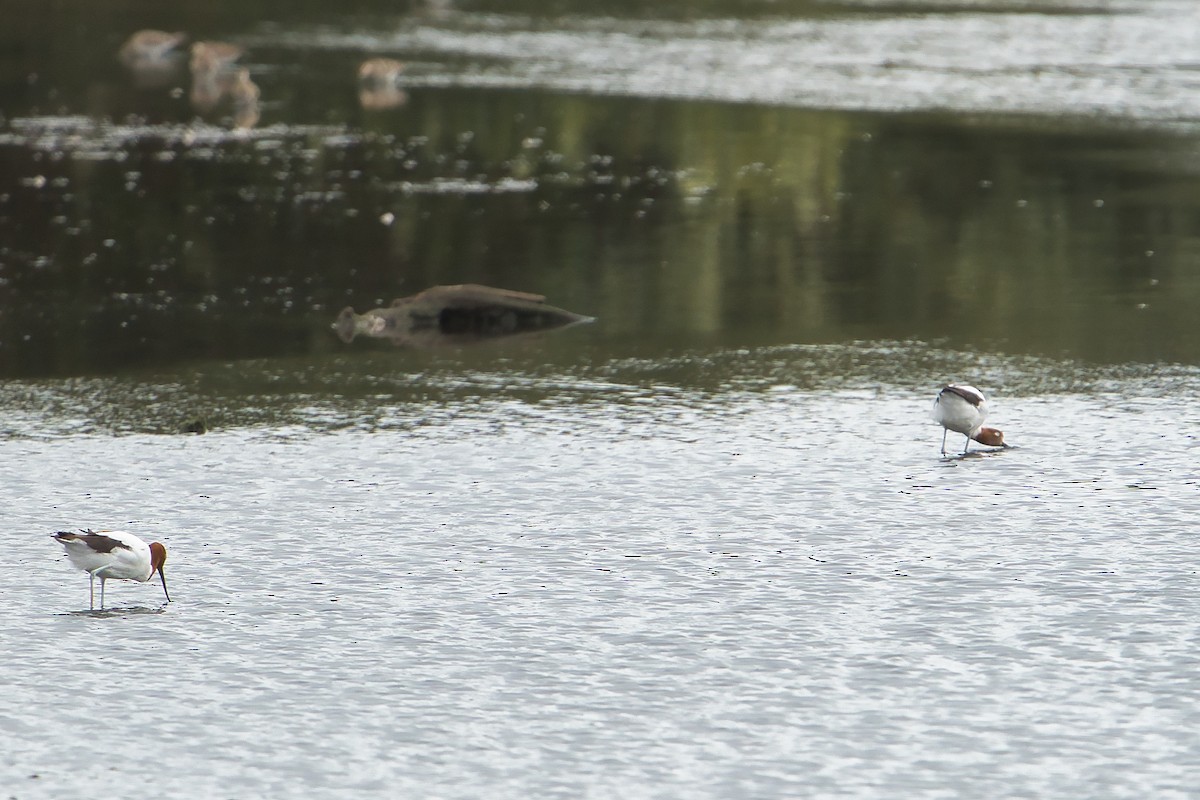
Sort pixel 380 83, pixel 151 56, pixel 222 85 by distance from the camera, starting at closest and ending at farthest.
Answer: pixel 380 83, pixel 222 85, pixel 151 56

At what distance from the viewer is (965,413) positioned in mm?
20094

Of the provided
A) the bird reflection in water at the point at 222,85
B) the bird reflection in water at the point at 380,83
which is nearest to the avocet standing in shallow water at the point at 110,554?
the bird reflection in water at the point at 222,85

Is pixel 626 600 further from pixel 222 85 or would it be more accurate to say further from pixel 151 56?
pixel 151 56

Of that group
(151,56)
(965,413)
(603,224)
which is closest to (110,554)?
(965,413)

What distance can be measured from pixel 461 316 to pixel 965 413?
419 inches

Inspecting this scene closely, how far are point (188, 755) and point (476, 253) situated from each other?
70.6 ft

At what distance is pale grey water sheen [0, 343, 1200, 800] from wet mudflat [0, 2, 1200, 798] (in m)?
0.05

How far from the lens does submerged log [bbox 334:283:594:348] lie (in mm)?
28125

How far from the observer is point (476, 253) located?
33.9 metres

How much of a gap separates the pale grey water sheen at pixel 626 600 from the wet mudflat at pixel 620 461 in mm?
49

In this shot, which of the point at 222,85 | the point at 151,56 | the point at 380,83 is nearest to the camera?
the point at 380,83

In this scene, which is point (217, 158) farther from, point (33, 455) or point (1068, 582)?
point (1068, 582)

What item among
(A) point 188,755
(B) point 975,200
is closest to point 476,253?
(B) point 975,200

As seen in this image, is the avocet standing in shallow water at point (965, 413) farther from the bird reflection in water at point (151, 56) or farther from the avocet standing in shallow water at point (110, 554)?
the bird reflection in water at point (151, 56)
